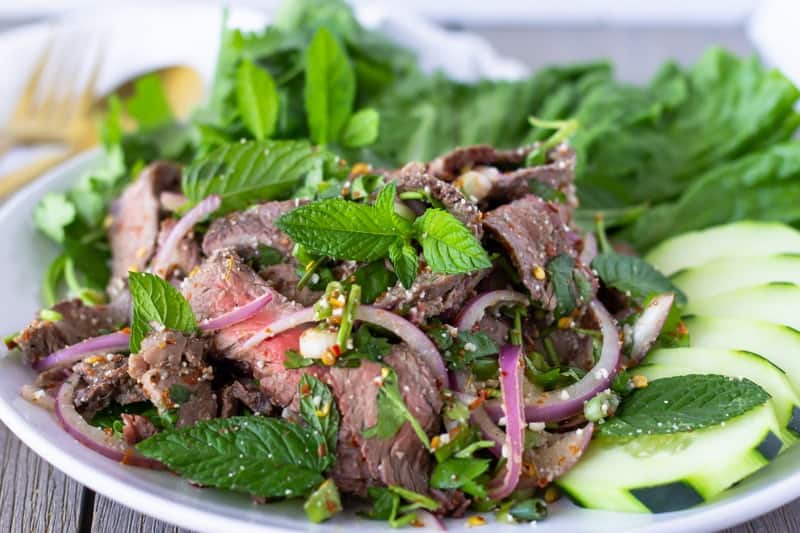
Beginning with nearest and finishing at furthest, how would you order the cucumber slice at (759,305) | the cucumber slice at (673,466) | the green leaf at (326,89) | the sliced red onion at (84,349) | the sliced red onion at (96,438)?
the cucumber slice at (673,466) < the sliced red onion at (96,438) < the sliced red onion at (84,349) < the cucumber slice at (759,305) < the green leaf at (326,89)

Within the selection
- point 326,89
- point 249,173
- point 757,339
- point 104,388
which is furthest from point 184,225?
point 757,339

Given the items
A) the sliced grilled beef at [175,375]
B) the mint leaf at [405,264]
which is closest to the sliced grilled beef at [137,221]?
the sliced grilled beef at [175,375]

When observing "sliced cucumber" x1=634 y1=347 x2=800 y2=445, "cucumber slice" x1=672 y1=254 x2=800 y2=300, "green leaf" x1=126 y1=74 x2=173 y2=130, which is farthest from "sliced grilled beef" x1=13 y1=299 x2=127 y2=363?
"cucumber slice" x1=672 y1=254 x2=800 y2=300

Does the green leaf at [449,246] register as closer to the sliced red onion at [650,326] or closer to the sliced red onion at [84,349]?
the sliced red onion at [650,326]

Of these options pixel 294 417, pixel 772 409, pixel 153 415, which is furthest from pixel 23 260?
pixel 772 409

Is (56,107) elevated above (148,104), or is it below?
below

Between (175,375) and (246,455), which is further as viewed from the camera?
(175,375)

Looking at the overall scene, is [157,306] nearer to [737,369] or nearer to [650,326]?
[650,326]
